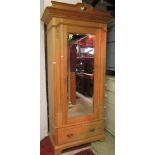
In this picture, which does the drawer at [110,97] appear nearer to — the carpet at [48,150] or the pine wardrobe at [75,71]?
the pine wardrobe at [75,71]

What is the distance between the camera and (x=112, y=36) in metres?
2.31

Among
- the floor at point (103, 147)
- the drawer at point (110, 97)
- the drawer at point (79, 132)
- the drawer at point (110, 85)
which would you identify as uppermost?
the drawer at point (110, 85)

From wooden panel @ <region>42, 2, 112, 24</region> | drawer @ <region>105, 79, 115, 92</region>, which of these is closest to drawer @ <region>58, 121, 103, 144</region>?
drawer @ <region>105, 79, 115, 92</region>

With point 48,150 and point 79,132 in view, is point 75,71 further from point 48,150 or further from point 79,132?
point 48,150

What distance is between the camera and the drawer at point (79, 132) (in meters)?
1.88

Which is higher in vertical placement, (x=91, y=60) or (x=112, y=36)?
(x=112, y=36)

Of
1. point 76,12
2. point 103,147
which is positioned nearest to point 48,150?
point 103,147

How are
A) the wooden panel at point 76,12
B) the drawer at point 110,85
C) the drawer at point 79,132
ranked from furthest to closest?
1. the drawer at point 110,85
2. the drawer at point 79,132
3. the wooden panel at point 76,12

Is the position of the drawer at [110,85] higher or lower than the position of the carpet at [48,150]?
higher

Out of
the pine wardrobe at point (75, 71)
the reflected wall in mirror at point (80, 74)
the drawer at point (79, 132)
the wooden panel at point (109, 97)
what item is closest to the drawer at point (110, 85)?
the wooden panel at point (109, 97)
